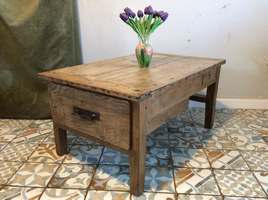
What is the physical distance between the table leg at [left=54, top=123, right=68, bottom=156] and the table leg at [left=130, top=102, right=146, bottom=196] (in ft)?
1.68

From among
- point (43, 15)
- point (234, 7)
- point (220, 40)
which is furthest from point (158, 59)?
point (43, 15)

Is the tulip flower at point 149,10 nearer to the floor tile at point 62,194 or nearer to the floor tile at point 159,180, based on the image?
the floor tile at point 159,180

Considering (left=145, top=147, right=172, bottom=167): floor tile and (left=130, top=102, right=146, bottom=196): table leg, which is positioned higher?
(left=130, top=102, right=146, bottom=196): table leg

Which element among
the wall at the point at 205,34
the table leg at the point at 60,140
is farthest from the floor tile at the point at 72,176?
the wall at the point at 205,34

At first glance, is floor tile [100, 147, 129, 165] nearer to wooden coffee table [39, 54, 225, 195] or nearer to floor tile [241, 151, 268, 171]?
wooden coffee table [39, 54, 225, 195]

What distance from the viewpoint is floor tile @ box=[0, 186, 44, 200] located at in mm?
Result: 1126

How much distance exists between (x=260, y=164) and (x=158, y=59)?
0.86 metres

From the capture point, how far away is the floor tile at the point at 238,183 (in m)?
1.15

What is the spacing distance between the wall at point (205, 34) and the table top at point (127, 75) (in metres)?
0.46

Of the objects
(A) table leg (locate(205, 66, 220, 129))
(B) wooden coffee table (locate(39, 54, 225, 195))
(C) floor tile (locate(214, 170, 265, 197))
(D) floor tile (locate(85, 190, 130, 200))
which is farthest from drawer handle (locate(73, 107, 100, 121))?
(A) table leg (locate(205, 66, 220, 129))

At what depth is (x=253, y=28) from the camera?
1.96m

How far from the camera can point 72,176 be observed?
127 cm

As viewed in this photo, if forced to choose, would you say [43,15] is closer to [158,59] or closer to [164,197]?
[158,59]

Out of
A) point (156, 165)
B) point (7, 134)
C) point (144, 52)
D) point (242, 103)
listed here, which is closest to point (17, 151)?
point (7, 134)
